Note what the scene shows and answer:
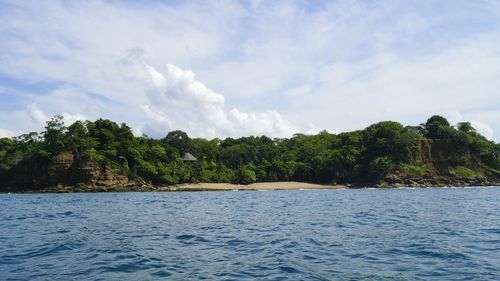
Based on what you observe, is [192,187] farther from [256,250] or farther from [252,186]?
[256,250]

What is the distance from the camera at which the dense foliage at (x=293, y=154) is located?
363 feet

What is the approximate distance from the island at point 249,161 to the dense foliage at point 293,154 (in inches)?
11.0

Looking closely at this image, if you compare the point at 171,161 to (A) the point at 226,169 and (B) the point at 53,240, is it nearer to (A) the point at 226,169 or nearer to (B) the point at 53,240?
(A) the point at 226,169

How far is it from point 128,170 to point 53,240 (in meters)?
94.8

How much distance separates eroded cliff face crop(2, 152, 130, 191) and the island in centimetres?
24

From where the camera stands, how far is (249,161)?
5753 inches

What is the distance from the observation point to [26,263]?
14672 mm

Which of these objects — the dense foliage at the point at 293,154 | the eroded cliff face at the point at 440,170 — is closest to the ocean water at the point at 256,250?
the dense foliage at the point at 293,154

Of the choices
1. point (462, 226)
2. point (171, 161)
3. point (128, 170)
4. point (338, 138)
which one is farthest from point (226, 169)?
point (462, 226)

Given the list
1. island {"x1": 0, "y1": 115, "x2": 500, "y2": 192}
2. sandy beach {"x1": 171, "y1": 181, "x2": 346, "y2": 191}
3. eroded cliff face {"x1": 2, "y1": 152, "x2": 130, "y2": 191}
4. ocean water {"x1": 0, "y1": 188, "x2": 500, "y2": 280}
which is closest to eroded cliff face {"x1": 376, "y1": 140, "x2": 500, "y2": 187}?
island {"x1": 0, "y1": 115, "x2": 500, "y2": 192}

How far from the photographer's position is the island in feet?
348

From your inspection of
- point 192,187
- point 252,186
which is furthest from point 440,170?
point 192,187

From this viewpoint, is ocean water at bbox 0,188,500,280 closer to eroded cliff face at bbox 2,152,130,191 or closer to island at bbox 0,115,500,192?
eroded cliff face at bbox 2,152,130,191

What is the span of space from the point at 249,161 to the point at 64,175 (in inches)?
2432
